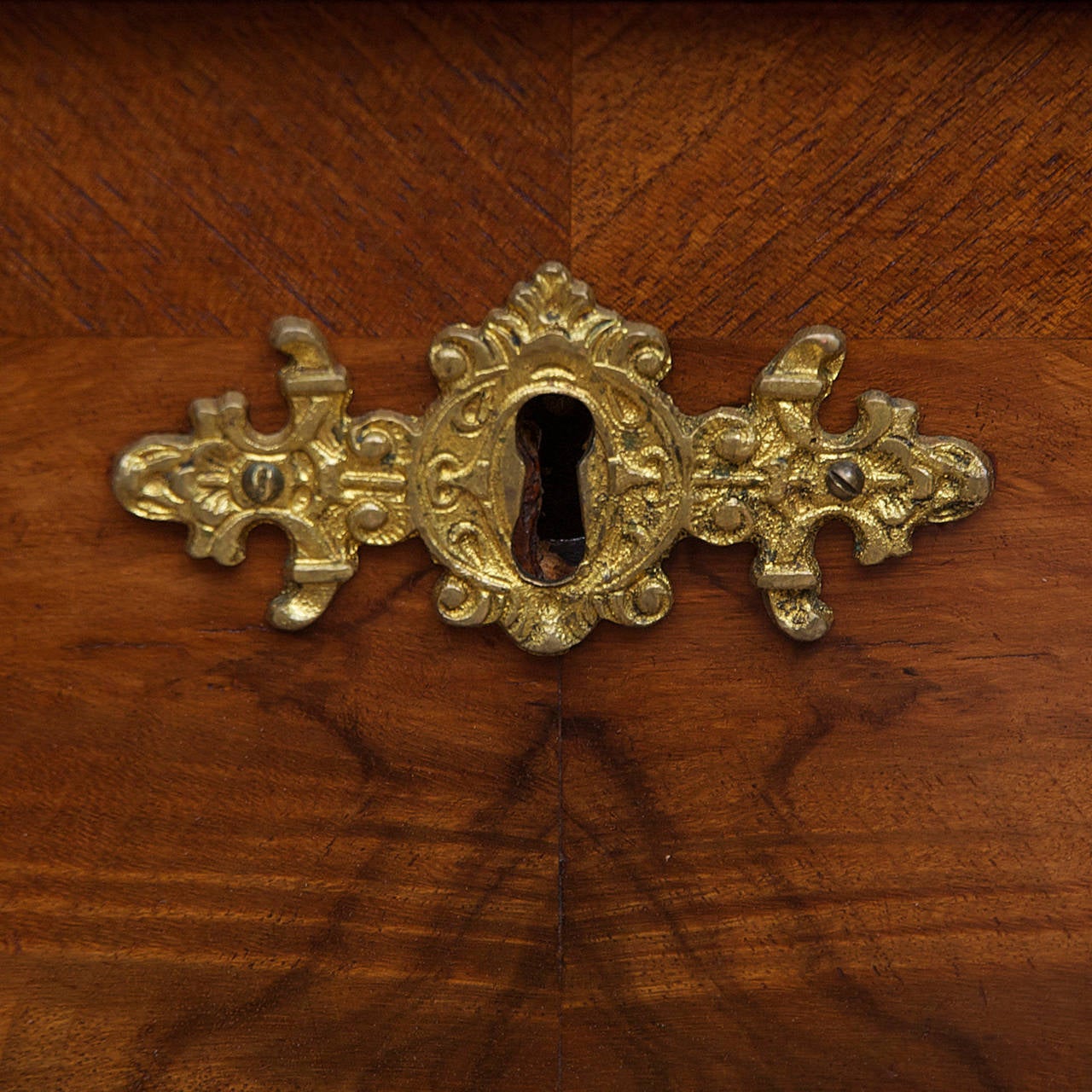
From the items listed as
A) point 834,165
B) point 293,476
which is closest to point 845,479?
point 834,165

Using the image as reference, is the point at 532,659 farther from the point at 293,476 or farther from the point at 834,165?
the point at 834,165

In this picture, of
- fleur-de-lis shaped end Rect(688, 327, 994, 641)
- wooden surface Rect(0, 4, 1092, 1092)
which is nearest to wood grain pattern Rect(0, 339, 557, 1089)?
wooden surface Rect(0, 4, 1092, 1092)

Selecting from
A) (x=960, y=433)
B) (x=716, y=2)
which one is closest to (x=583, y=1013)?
(x=960, y=433)

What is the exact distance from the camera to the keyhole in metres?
0.47

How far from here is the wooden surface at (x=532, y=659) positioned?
435 mm

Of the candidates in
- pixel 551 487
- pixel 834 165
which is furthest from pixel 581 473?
pixel 834 165

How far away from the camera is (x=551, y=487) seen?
0.49 metres

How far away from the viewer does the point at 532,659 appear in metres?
0.49

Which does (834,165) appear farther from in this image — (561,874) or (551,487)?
(561,874)

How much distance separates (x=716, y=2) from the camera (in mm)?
430

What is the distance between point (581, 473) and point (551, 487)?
0.03 metres

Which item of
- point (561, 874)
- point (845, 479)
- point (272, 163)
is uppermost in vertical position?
point (272, 163)

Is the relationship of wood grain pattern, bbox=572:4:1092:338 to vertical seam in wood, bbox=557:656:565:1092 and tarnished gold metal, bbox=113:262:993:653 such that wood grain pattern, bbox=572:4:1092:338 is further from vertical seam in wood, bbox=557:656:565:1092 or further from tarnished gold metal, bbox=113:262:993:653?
vertical seam in wood, bbox=557:656:565:1092

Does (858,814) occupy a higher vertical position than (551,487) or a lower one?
lower
